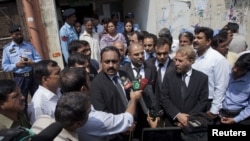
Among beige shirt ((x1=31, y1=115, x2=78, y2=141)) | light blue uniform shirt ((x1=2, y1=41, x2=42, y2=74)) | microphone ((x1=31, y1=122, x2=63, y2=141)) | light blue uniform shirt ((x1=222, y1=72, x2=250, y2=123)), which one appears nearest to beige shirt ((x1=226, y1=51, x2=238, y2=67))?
light blue uniform shirt ((x1=222, y1=72, x2=250, y2=123))

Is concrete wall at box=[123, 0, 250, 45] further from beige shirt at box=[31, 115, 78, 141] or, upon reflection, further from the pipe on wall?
beige shirt at box=[31, 115, 78, 141]

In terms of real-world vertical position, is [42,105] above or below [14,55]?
below

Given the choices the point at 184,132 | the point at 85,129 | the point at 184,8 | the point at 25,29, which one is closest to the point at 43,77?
the point at 85,129

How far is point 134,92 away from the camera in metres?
2.48

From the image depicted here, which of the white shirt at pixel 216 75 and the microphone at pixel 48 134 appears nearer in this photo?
the microphone at pixel 48 134

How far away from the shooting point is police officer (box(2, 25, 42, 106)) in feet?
15.0

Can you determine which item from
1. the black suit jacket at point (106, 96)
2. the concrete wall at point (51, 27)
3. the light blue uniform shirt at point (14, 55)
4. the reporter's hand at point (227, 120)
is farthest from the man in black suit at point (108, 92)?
the concrete wall at point (51, 27)

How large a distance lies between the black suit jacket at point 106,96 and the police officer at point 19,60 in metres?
2.28

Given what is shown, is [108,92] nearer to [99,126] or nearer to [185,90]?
[99,126]

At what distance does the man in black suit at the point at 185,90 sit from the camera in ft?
10.1

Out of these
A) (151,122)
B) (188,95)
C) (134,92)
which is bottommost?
(151,122)

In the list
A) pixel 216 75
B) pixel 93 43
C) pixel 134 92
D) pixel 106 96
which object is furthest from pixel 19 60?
pixel 216 75

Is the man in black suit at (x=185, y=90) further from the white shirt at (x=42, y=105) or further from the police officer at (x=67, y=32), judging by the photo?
the police officer at (x=67, y=32)

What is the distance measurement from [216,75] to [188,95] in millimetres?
552
